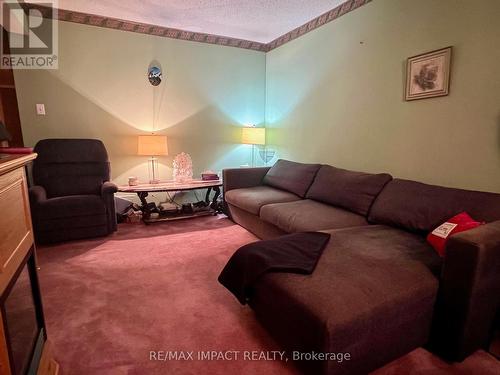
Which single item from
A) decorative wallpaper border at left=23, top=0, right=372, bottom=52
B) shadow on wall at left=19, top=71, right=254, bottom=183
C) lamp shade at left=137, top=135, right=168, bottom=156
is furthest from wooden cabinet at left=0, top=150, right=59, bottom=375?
decorative wallpaper border at left=23, top=0, right=372, bottom=52

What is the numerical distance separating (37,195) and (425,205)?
338cm

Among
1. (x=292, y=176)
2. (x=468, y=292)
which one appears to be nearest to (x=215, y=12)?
(x=292, y=176)

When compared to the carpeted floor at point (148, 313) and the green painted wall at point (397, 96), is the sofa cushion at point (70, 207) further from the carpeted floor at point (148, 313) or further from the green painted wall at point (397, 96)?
the green painted wall at point (397, 96)

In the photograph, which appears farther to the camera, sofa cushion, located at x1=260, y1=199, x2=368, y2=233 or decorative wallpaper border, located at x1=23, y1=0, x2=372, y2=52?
decorative wallpaper border, located at x1=23, y1=0, x2=372, y2=52

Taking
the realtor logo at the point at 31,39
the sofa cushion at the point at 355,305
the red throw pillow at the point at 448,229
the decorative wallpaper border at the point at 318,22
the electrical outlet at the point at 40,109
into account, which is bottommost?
the sofa cushion at the point at 355,305

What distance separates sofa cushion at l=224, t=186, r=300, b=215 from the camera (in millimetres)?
2977

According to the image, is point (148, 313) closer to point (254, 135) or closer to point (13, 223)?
point (13, 223)

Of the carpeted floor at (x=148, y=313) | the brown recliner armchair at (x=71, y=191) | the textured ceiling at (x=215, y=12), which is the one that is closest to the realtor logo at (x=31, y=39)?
the textured ceiling at (x=215, y=12)

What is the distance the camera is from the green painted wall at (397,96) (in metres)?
1.99

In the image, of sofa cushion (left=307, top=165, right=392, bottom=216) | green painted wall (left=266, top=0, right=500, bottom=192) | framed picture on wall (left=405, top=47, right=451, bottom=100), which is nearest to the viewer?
green painted wall (left=266, top=0, right=500, bottom=192)

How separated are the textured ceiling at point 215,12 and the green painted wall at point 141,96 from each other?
29cm

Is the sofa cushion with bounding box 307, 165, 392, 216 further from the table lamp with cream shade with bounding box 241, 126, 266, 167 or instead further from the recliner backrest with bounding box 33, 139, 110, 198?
the recliner backrest with bounding box 33, 139, 110, 198

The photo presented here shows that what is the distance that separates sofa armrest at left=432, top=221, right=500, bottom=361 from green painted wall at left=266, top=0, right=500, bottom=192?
35.9 inches

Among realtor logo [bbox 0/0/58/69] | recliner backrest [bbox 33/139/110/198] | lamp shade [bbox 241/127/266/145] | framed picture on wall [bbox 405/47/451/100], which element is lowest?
recliner backrest [bbox 33/139/110/198]
